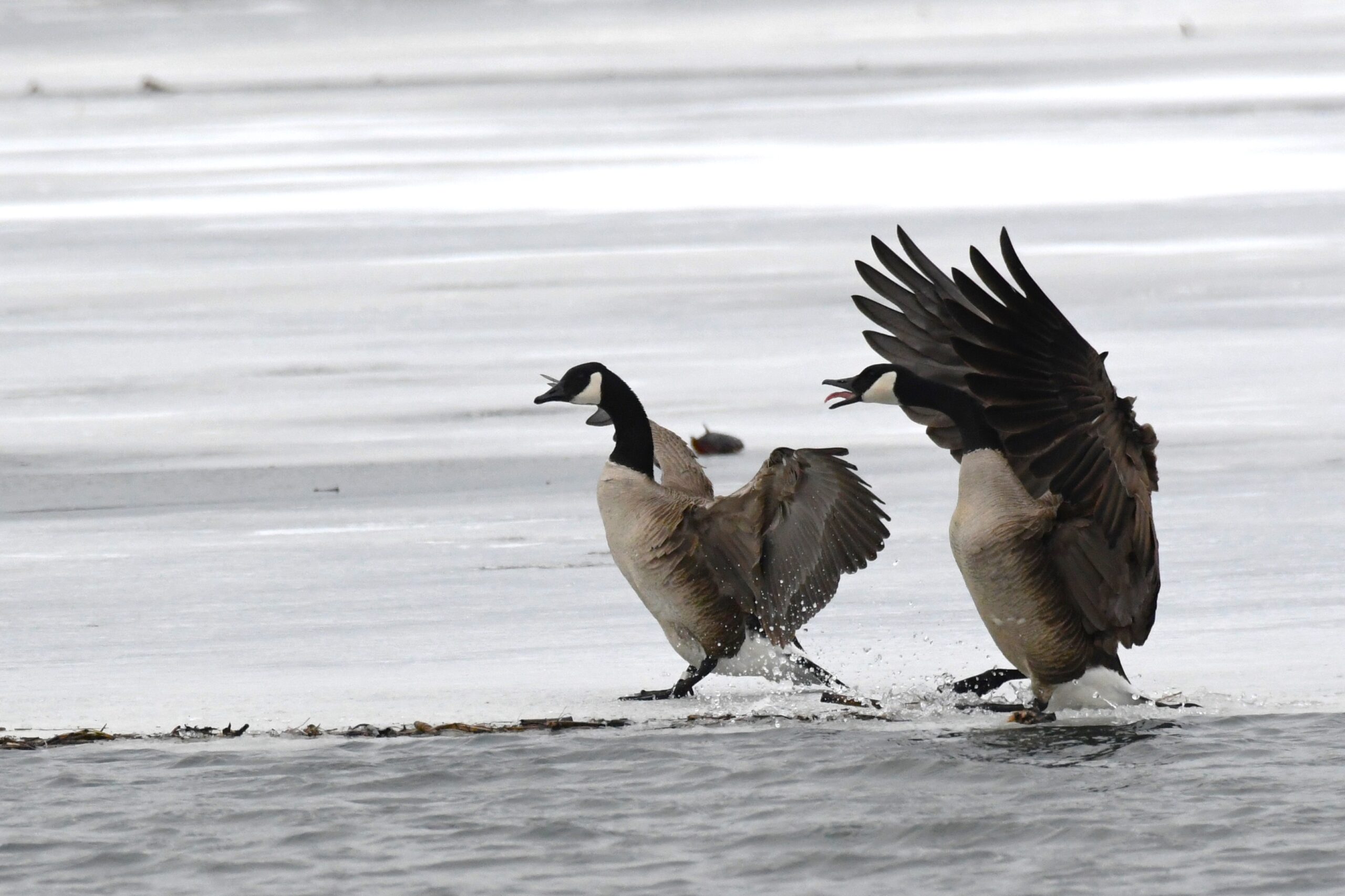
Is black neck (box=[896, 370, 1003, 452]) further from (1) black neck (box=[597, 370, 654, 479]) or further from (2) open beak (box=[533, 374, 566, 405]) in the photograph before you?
(2) open beak (box=[533, 374, 566, 405])

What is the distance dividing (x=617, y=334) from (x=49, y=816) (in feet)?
23.6

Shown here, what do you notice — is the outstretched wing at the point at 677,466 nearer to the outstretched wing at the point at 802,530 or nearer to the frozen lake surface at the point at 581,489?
the outstretched wing at the point at 802,530

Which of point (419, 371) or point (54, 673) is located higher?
point (419, 371)

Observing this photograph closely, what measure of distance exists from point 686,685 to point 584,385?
Result: 107 cm

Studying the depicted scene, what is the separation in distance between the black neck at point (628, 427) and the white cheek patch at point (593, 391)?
0.02 m

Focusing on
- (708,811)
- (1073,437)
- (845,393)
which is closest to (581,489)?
(845,393)

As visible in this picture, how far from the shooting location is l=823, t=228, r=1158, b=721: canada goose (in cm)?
538

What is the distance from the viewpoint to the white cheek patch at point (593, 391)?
6336 millimetres

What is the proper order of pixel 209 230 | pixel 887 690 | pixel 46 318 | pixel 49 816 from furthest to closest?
pixel 209 230 → pixel 46 318 → pixel 887 690 → pixel 49 816

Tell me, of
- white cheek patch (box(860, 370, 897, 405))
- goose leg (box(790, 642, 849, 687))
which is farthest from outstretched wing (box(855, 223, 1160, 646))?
goose leg (box(790, 642, 849, 687))

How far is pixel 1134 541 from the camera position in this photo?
5.41 metres

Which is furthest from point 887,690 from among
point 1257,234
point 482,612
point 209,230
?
point 209,230

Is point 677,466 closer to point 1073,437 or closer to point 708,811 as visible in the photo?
point 1073,437

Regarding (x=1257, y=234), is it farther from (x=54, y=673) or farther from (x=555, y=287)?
(x=54, y=673)
